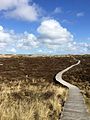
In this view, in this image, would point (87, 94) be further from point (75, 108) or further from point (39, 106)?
point (39, 106)

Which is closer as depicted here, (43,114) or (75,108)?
(43,114)

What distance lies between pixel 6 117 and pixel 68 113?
4597 millimetres

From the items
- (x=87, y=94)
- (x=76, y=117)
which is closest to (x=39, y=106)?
(x=76, y=117)

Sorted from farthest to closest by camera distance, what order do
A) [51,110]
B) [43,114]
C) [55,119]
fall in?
[51,110] < [55,119] < [43,114]

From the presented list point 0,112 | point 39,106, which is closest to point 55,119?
point 39,106

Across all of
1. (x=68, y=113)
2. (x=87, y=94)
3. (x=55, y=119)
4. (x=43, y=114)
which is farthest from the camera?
(x=87, y=94)

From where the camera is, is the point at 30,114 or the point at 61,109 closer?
the point at 30,114

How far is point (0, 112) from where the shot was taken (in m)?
10.5

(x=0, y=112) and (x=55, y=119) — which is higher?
(x=0, y=112)

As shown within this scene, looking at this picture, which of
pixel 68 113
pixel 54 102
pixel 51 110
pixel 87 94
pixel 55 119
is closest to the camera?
pixel 55 119

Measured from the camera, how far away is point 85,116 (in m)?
13.2

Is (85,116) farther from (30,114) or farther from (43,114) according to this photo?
(30,114)

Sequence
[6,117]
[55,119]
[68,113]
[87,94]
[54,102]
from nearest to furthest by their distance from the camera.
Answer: [6,117], [55,119], [68,113], [54,102], [87,94]

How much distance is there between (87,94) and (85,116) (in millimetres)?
10612
